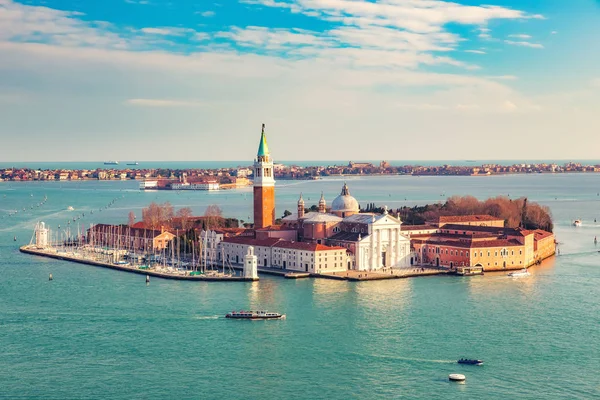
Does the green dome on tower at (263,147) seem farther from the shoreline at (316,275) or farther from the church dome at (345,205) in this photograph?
the shoreline at (316,275)

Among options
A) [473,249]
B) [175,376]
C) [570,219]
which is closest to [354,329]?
[175,376]

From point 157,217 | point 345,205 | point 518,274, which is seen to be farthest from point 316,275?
point 157,217

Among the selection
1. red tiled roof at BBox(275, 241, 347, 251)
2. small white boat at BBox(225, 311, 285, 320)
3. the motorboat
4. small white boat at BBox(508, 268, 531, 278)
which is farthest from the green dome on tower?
the motorboat

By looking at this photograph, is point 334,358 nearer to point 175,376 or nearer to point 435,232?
point 175,376

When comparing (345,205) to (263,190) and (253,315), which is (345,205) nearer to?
(263,190)

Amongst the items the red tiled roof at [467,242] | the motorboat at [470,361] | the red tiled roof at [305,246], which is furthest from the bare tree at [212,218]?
the motorboat at [470,361]
